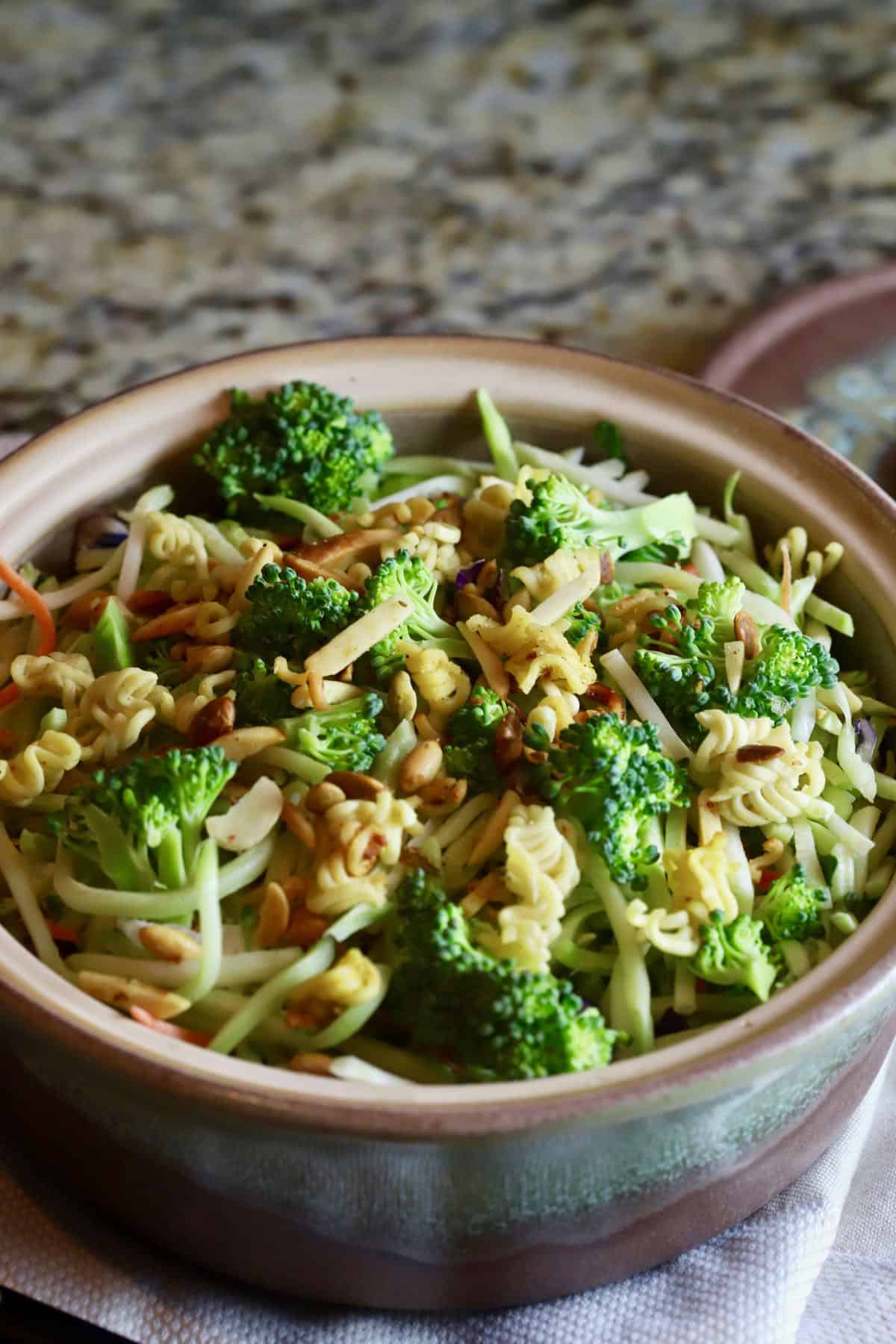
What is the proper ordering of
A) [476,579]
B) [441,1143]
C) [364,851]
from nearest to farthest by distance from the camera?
[441,1143] < [364,851] < [476,579]

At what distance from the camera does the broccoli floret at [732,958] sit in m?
1.78

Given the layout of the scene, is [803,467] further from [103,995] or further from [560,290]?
[560,290]

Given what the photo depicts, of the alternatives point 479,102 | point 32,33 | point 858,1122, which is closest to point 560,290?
point 479,102

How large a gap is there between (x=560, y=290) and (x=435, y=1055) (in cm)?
303

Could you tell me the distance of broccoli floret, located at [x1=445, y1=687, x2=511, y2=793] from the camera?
1938mm

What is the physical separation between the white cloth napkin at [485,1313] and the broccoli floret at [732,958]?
0.41m

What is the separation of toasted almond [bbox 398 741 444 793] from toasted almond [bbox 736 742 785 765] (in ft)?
1.31

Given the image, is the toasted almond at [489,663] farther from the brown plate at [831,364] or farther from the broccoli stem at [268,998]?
the brown plate at [831,364]

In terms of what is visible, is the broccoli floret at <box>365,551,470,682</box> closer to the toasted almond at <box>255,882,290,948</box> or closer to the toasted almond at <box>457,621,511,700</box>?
the toasted almond at <box>457,621,511,700</box>

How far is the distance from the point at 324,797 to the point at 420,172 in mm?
3209

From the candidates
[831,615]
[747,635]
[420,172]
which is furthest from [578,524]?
[420,172]

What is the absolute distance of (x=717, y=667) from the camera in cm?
209

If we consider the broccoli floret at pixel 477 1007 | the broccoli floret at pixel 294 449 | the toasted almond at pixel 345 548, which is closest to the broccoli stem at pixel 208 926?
the broccoli floret at pixel 477 1007

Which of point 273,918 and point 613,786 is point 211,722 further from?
point 613,786
